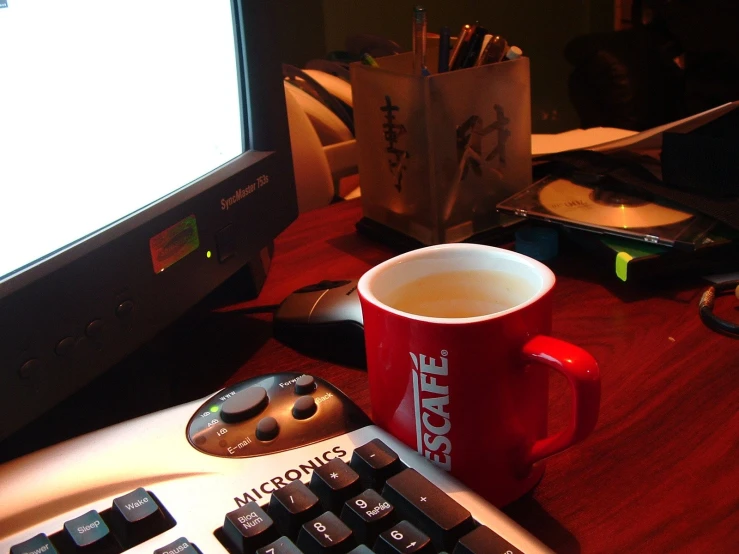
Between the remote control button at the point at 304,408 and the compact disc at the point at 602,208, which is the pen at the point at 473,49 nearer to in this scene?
the compact disc at the point at 602,208

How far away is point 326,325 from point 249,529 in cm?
22

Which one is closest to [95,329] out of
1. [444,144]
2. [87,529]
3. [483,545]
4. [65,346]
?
[65,346]

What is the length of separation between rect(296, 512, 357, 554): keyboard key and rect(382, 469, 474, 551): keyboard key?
2 cm

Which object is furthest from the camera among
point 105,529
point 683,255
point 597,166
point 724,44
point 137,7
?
point 724,44

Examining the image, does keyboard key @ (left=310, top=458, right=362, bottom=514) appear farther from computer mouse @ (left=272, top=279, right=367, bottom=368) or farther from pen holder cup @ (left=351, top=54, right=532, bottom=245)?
pen holder cup @ (left=351, top=54, right=532, bottom=245)

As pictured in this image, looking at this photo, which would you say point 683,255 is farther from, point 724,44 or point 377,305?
point 724,44

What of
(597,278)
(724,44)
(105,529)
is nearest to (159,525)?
(105,529)

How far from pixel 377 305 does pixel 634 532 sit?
0.15m

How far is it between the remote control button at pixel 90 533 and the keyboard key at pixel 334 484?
0.26ft

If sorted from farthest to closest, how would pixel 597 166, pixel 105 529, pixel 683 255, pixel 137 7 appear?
pixel 597 166 < pixel 683 255 < pixel 137 7 < pixel 105 529

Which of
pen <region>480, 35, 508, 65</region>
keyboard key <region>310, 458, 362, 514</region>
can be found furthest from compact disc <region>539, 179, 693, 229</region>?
keyboard key <region>310, 458, 362, 514</region>

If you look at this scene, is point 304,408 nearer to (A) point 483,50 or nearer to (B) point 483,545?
(B) point 483,545

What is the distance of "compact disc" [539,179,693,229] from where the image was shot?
56 centimetres

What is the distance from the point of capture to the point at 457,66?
0.62 m
